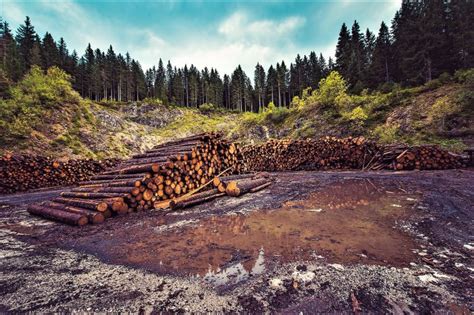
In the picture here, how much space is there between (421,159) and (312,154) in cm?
527

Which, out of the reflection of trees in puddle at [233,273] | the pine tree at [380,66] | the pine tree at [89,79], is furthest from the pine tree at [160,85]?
the reflection of trees in puddle at [233,273]

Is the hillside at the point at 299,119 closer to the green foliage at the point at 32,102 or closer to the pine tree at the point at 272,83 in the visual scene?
the green foliage at the point at 32,102

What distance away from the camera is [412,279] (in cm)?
186

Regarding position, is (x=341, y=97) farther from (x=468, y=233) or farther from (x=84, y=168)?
(x=84, y=168)

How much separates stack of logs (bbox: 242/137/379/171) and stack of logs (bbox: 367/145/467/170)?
3.07 feet

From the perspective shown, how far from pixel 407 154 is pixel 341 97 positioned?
38.5 feet

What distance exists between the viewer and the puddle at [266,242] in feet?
7.45

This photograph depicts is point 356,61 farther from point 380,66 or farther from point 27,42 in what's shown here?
point 27,42

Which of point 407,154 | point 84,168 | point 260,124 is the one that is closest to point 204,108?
point 260,124

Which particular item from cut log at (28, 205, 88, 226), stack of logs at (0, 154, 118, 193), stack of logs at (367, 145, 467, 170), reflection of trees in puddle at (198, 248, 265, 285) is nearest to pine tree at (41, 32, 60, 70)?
stack of logs at (0, 154, 118, 193)

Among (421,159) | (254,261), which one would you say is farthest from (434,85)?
(254,261)

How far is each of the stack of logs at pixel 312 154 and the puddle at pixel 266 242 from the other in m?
6.56

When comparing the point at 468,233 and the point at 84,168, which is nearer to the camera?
the point at 468,233

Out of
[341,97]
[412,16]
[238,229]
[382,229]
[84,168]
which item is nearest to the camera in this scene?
[382,229]
